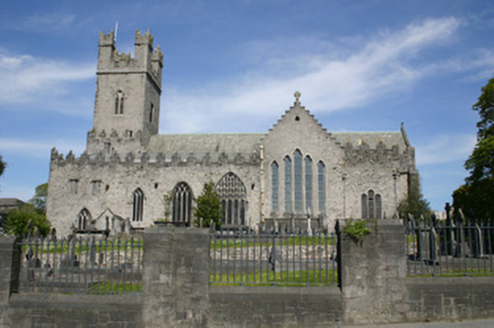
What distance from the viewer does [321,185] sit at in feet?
129

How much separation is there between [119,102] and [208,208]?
62.7 feet

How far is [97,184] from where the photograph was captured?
137 ft

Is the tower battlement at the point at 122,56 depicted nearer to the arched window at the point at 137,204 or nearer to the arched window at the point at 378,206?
the arched window at the point at 137,204

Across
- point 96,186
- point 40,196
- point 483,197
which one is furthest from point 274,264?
point 40,196

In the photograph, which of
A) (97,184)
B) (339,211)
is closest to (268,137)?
(339,211)

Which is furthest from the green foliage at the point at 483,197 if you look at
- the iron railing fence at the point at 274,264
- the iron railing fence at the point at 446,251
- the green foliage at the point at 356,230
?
the green foliage at the point at 356,230

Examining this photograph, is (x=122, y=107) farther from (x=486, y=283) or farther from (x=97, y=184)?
(x=486, y=283)

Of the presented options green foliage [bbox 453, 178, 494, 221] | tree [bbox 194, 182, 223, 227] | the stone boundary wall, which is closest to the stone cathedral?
tree [bbox 194, 182, 223, 227]

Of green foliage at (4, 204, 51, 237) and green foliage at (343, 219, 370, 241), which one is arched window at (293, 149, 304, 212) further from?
green foliage at (343, 219, 370, 241)

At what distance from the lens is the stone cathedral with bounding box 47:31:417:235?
1531 inches

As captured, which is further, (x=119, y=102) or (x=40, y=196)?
(x=40, y=196)

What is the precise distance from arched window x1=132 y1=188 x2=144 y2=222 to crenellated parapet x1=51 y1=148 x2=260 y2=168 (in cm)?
264

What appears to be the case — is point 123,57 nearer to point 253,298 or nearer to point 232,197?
point 232,197

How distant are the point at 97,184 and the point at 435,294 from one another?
35.3 meters
